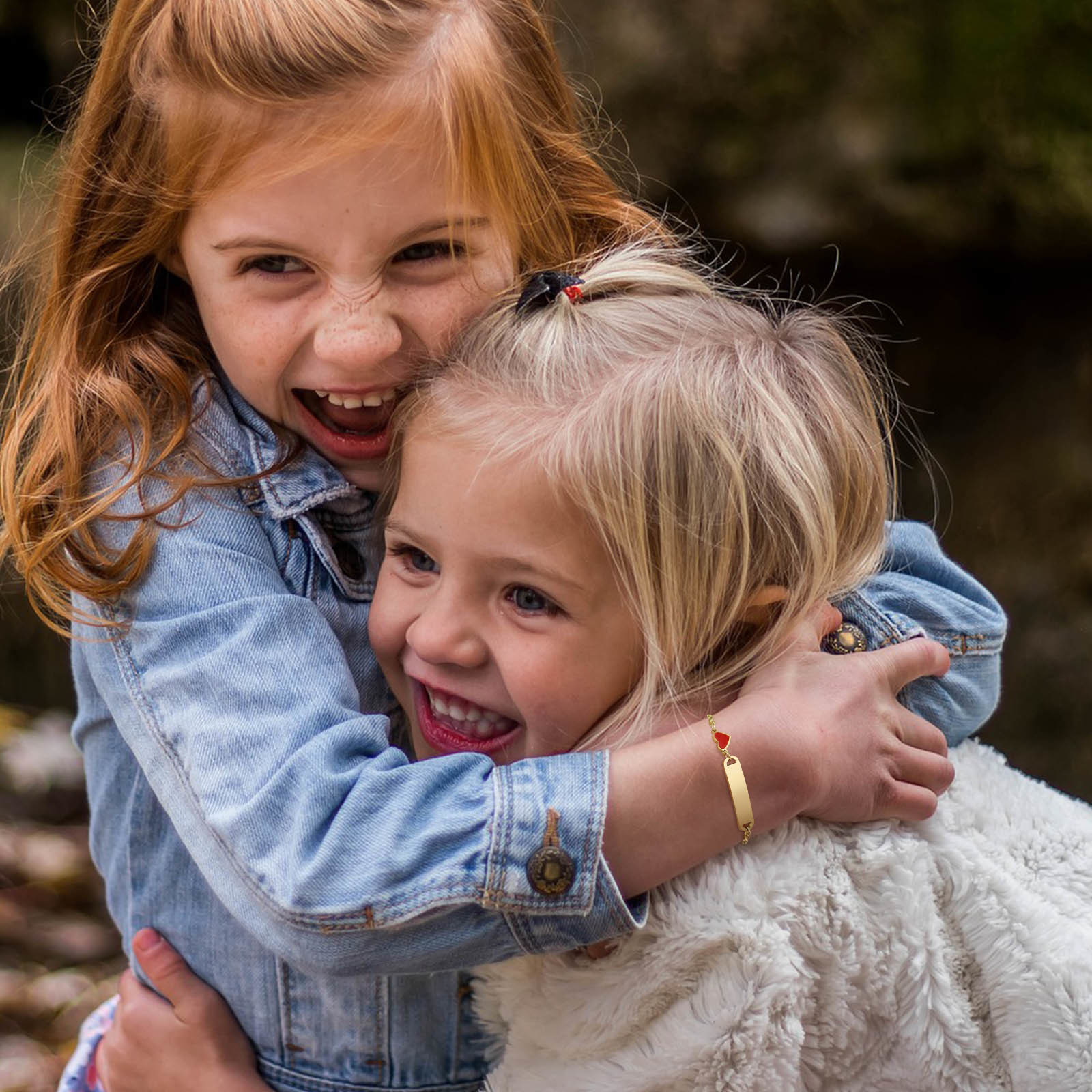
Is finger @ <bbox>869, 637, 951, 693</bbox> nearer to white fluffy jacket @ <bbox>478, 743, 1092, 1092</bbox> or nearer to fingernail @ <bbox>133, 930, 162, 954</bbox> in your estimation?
white fluffy jacket @ <bbox>478, 743, 1092, 1092</bbox>

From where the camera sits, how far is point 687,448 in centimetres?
121

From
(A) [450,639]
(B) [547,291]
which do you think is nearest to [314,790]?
(A) [450,639]

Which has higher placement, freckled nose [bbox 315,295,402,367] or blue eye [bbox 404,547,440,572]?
freckled nose [bbox 315,295,402,367]

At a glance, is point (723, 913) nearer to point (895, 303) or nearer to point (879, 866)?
point (879, 866)

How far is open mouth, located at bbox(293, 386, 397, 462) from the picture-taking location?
1.42 meters

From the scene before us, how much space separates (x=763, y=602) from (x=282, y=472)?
1.66 ft

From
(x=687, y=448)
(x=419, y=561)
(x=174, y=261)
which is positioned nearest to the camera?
(x=687, y=448)

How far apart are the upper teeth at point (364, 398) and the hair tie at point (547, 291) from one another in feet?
0.53

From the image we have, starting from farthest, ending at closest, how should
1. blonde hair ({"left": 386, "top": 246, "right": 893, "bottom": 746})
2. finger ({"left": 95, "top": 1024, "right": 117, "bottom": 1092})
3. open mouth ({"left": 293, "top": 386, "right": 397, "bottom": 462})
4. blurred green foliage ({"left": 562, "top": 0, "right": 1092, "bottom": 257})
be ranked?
1. blurred green foliage ({"left": 562, "top": 0, "right": 1092, "bottom": 257})
2. finger ({"left": 95, "top": 1024, "right": 117, "bottom": 1092})
3. open mouth ({"left": 293, "top": 386, "right": 397, "bottom": 462})
4. blonde hair ({"left": 386, "top": 246, "right": 893, "bottom": 746})

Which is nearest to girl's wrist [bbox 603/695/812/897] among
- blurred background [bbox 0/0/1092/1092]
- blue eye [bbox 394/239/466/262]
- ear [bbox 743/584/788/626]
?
ear [bbox 743/584/788/626]

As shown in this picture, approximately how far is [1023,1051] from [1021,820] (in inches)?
9.3

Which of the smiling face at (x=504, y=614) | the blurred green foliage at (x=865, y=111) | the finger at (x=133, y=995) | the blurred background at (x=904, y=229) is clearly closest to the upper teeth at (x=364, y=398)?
the smiling face at (x=504, y=614)

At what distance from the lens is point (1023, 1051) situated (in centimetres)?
116

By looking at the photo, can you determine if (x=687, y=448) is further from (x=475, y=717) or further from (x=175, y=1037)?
(x=175, y=1037)
